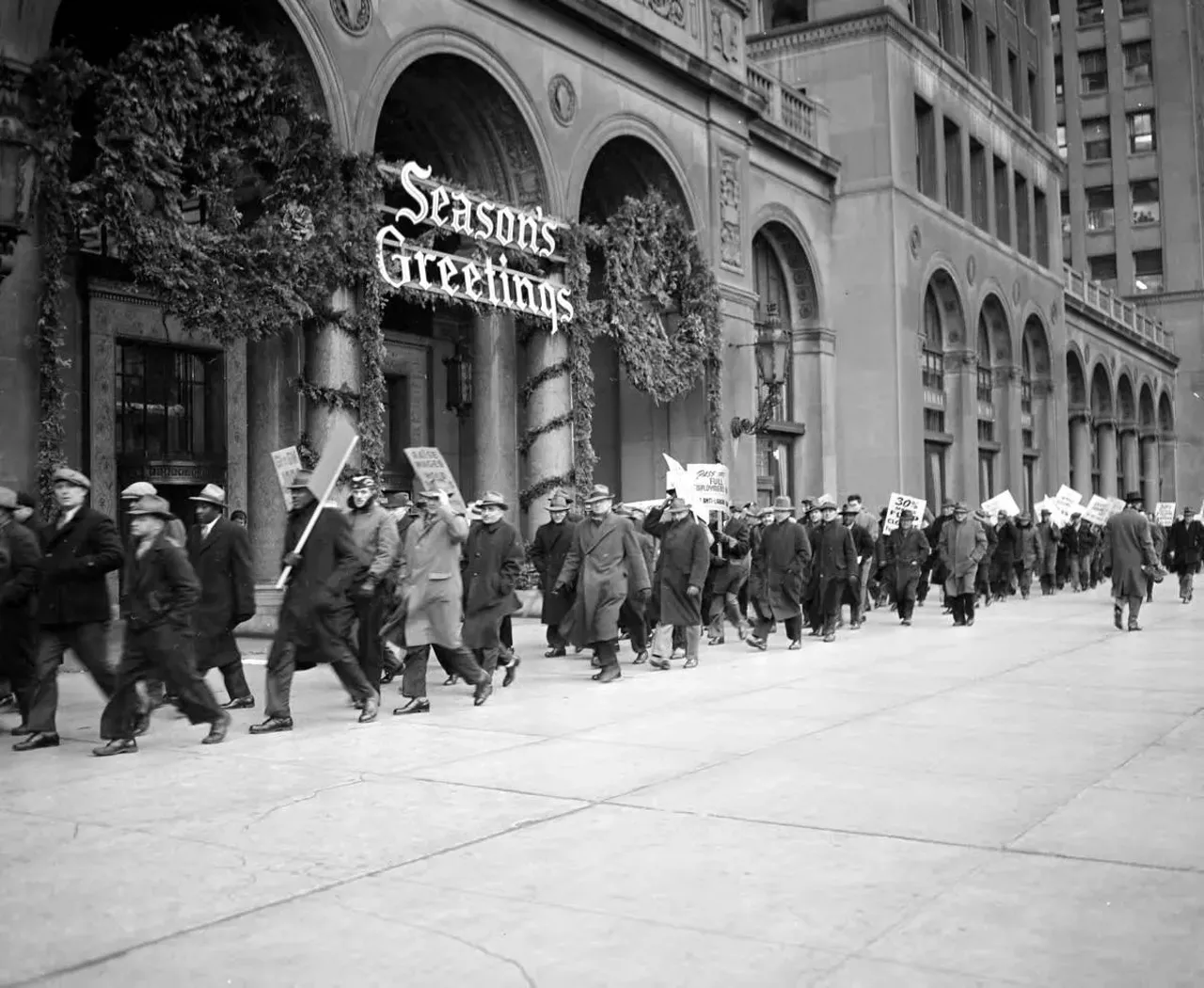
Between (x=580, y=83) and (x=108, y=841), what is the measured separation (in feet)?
56.7

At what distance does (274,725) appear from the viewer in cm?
949

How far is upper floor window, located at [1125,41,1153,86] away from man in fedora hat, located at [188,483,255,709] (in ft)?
204

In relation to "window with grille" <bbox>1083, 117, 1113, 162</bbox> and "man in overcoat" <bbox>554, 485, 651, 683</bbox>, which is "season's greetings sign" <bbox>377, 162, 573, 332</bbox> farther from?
"window with grille" <bbox>1083, 117, 1113, 162</bbox>

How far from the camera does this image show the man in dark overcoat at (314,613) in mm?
9492

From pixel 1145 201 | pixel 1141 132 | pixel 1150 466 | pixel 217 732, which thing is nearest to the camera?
pixel 217 732

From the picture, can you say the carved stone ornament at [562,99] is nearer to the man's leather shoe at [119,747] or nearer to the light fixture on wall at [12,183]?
the light fixture on wall at [12,183]

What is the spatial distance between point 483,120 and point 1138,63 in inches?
2058

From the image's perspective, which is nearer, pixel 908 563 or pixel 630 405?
pixel 908 563

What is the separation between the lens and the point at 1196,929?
187 inches

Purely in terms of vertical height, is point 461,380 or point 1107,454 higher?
point 1107,454

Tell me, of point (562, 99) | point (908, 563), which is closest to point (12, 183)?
point (562, 99)

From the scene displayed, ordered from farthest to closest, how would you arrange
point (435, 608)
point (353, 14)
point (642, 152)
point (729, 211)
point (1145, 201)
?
point (1145, 201) < point (729, 211) < point (642, 152) < point (353, 14) < point (435, 608)

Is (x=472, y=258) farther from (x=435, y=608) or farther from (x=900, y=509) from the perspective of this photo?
(x=435, y=608)

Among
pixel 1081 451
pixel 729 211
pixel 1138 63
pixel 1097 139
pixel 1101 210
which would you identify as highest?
pixel 1138 63
